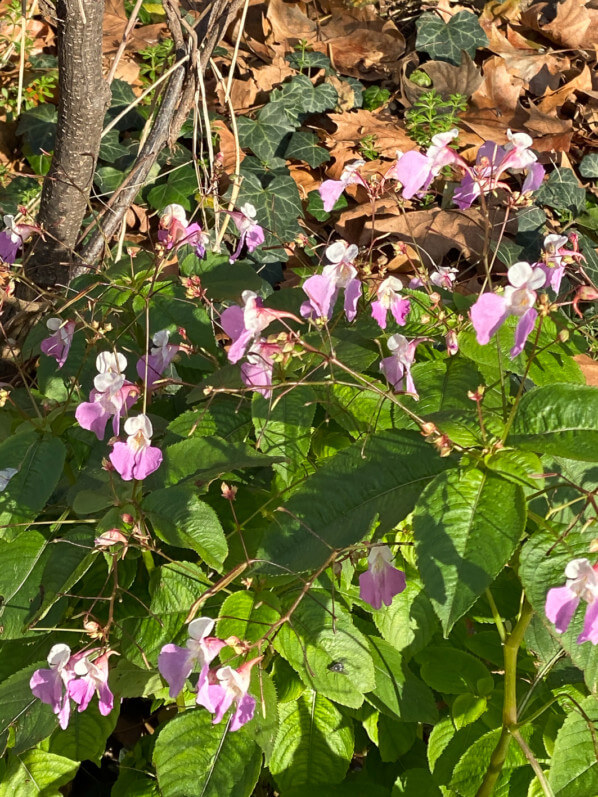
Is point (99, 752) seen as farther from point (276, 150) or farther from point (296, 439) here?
point (276, 150)

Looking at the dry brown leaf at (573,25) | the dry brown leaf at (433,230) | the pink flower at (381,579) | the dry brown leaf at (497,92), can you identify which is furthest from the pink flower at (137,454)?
the dry brown leaf at (573,25)

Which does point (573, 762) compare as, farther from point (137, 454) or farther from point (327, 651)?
point (137, 454)

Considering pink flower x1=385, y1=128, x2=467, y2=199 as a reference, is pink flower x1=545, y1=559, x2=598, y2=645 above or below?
below

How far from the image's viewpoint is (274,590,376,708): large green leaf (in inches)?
52.5

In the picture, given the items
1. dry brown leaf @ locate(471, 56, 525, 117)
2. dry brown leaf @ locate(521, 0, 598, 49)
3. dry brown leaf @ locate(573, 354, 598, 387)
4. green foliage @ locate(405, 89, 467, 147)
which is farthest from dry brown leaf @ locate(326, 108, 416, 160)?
dry brown leaf @ locate(573, 354, 598, 387)

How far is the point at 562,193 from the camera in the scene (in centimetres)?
355

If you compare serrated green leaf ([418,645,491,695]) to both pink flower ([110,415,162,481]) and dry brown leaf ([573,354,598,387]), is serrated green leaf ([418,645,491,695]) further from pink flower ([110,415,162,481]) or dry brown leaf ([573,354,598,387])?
dry brown leaf ([573,354,598,387])

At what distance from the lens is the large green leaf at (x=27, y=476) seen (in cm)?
146

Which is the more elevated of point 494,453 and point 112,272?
point 494,453

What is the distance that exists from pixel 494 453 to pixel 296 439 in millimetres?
358

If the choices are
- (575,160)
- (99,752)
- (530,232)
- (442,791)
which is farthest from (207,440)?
(575,160)

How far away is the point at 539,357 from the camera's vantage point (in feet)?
5.28

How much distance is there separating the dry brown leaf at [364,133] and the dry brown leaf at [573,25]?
1162mm

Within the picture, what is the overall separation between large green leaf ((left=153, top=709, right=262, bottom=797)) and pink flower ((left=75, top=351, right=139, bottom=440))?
531mm
